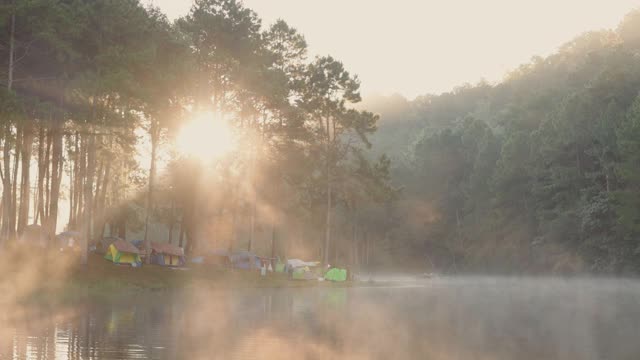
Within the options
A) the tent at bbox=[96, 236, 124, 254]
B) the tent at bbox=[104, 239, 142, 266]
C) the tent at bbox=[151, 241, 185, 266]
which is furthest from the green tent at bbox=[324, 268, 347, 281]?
the tent at bbox=[96, 236, 124, 254]

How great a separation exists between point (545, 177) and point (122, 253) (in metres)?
52.4

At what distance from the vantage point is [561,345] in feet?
57.4

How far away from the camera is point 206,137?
58062 millimetres

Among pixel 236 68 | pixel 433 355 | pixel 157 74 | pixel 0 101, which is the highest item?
pixel 236 68

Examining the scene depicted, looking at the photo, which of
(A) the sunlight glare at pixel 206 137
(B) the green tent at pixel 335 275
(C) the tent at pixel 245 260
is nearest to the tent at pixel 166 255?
(C) the tent at pixel 245 260

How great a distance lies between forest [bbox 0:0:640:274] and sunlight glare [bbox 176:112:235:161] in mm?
197

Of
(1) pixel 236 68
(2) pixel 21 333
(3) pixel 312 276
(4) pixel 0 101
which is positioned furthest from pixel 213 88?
(2) pixel 21 333

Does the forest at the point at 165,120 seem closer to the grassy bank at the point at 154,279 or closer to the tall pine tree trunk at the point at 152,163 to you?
the tall pine tree trunk at the point at 152,163

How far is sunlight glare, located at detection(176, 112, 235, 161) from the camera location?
57.0 meters

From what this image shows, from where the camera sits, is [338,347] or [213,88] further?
[213,88]

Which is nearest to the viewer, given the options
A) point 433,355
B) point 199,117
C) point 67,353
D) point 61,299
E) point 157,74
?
point 67,353

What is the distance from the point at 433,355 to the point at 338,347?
222cm

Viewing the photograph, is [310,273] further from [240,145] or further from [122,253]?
[122,253]

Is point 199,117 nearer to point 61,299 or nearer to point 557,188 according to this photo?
point 61,299
